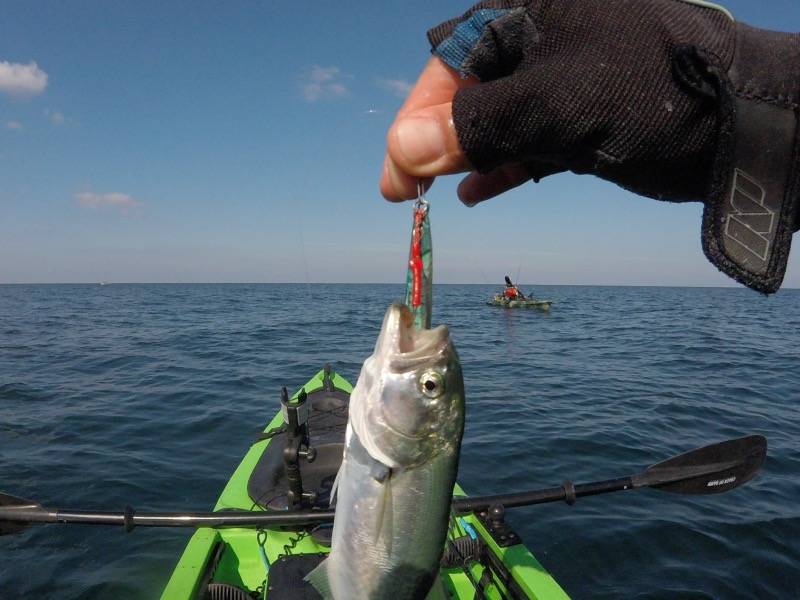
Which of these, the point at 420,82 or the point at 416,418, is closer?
the point at 420,82

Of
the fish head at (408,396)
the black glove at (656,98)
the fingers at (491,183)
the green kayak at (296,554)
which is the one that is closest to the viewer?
the black glove at (656,98)

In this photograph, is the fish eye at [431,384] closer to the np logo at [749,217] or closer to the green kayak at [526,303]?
the np logo at [749,217]

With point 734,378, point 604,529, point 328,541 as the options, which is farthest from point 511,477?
point 734,378

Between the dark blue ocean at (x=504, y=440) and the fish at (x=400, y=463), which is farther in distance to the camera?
the dark blue ocean at (x=504, y=440)

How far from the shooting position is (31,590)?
641cm

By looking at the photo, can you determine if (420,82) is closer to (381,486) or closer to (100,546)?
(381,486)

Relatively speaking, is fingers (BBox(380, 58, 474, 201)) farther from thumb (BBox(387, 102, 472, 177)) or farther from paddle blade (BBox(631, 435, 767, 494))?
paddle blade (BBox(631, 435, 767, 494))

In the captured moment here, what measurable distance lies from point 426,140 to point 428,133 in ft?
0.07

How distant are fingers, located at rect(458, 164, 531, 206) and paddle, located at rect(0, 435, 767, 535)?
2561 millimetres

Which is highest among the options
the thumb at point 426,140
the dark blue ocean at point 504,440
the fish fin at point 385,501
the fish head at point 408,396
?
the thumb at point 426,140

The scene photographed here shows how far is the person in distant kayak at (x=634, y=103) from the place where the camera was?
5.09 ft

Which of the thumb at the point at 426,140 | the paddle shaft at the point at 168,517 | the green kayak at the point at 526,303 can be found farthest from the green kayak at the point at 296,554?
the green kayak at the point at 526,303

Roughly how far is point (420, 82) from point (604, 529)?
761cm

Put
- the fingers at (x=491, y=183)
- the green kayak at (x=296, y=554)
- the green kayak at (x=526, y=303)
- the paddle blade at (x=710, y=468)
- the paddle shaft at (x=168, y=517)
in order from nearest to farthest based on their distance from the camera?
the fingers at (x=491, y=183) → the paddle shaft at (x=168, y=517) → the green kayak at (x=296, y=554) → the paddle blade at (x=710, y=468) → the green kayak at (x=526, y=303)
